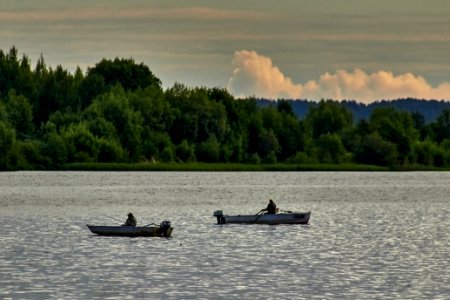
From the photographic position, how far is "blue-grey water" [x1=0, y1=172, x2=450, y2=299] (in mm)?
41406

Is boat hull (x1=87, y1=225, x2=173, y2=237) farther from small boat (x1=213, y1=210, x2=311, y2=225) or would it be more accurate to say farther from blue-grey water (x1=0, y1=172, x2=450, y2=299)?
small boat (x1=213, y1=210, x2=311, y2=225)

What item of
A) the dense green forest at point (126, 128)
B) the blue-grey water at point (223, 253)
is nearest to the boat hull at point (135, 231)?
the blue-grey water at point (223, 253)

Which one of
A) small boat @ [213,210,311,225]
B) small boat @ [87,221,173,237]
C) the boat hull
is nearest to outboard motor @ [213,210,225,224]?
small boat @ [213,210,311,225]

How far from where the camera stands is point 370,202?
106m

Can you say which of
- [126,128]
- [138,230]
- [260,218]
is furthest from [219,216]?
[126,128]

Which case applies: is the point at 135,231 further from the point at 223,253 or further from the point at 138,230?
the point at 223,253

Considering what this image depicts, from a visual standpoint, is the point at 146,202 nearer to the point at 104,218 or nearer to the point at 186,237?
the point at 104,218

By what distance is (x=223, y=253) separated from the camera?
5356cm

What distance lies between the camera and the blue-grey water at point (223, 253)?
4141cm

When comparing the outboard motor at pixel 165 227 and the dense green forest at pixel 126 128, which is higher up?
the dense green forest at pixel 126 128

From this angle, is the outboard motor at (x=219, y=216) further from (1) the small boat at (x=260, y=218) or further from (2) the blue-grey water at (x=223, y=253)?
(2) the blue-grey water at (x=223, y=253)

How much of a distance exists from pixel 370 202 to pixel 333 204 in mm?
5307

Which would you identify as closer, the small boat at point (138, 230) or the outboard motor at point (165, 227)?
the small boat at point (138, 230)

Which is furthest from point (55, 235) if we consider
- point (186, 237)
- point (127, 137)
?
point (127, 137)
